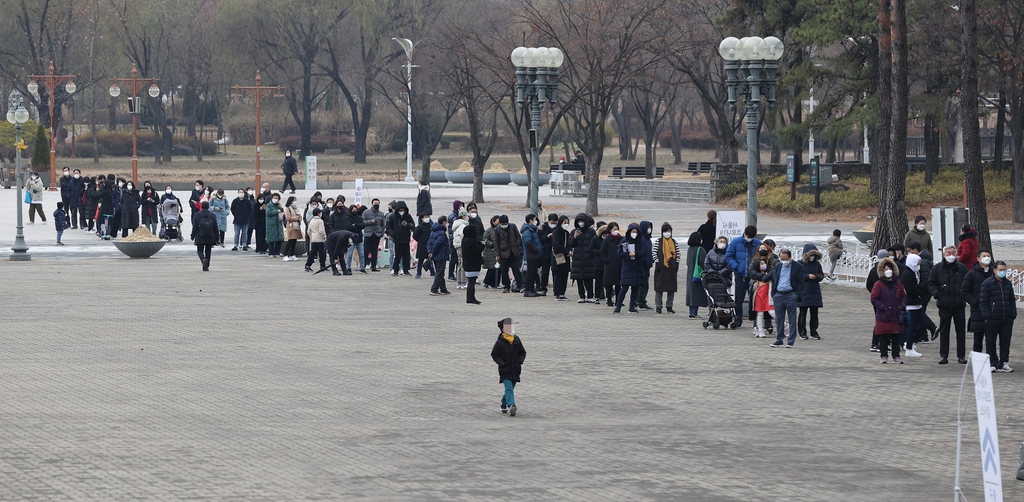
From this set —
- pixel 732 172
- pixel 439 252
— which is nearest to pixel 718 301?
pixel 439 252

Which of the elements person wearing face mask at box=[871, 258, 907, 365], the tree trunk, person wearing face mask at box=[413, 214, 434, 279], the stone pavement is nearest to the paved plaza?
the stone pavement

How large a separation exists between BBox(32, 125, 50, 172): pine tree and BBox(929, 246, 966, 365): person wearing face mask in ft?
176

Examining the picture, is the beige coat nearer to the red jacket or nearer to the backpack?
the backpack

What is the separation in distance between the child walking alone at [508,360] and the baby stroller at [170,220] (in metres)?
23.4

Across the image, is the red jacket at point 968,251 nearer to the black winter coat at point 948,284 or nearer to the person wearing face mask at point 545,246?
the black winter coat at point 948,284

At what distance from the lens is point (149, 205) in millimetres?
34312

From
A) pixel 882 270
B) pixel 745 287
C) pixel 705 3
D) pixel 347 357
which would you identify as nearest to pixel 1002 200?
pixel 705 3

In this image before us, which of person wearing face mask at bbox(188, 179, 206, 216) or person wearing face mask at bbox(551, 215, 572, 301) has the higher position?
person wearing face mask at bbox(188, 179, 206, 216)

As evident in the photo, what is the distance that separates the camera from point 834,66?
43.6 m

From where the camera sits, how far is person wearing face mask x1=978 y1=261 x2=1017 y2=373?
14.8 m

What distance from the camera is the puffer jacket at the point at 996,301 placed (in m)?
14.8

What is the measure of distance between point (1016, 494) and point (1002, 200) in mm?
35252

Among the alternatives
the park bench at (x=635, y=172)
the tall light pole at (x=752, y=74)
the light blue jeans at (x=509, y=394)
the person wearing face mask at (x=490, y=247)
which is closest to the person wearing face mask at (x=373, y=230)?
the person wearing face mask at (x=490, y=247)

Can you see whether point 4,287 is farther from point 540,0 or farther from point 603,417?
point 540,0
